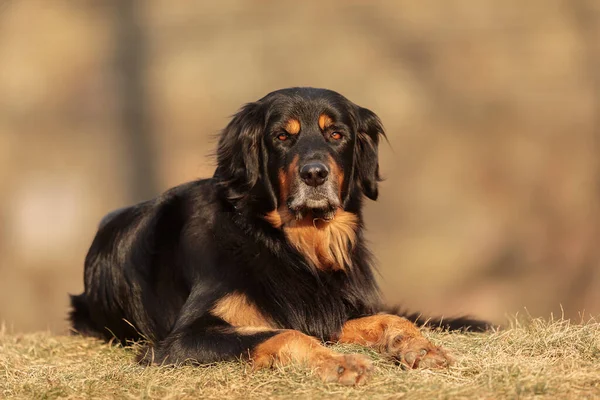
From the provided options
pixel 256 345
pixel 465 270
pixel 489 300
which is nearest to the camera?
pixel 256 345

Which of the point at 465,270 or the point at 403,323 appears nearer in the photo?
the point at 403,323

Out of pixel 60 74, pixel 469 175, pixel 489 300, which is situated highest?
pixel 60 74

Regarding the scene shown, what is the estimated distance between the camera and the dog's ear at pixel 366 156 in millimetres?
6289

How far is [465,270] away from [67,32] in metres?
11.3

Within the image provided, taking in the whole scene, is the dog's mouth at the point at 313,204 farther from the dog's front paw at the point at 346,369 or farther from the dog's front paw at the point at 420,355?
the dog's front paw at the point at 346,369

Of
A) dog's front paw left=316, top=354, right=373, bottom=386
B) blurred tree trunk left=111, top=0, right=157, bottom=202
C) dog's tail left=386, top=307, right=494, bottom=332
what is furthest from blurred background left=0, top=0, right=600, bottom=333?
dog's front paw left=316, top=354, right=373, bottom=386

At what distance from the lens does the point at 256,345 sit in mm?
5043

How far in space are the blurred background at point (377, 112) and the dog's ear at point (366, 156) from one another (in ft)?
29.2

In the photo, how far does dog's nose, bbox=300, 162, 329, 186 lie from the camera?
557 cm

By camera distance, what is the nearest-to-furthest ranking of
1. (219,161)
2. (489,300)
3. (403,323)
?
1. (403,323)
2. (219,161)
3. (489,300)

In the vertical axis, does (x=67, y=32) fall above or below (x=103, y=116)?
above

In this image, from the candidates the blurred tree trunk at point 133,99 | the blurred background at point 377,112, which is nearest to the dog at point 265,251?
the blurred background at point 377,112

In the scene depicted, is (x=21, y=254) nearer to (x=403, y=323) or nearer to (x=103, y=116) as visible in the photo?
(x=103, y=116)

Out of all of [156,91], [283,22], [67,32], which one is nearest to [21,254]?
[156,91]
